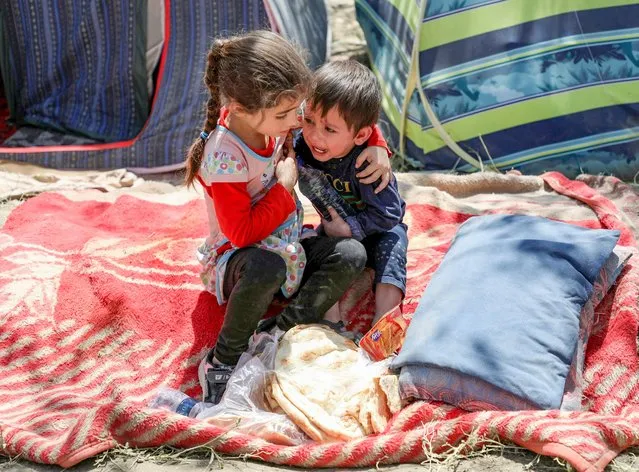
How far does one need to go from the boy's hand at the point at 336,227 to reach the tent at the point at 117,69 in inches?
61.6

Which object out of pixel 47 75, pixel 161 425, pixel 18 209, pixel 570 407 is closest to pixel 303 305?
pixel 161 425

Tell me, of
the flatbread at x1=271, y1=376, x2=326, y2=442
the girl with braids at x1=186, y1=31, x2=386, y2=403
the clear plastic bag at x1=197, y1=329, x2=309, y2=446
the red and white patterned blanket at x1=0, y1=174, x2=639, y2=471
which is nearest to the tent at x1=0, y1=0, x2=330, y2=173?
the red and white patterned blanket at x1=0, y1=174, x2=639, y2=471

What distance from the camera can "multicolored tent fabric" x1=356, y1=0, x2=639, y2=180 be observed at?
380 centimetres

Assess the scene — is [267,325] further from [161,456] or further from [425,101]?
[425,101]

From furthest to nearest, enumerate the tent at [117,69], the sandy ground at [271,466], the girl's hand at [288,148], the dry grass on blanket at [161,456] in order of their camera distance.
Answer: the tent at [117,69], the girl's hand at [288,148], the dry grass on blanket at [161,456], the sandy ground at [271,466]

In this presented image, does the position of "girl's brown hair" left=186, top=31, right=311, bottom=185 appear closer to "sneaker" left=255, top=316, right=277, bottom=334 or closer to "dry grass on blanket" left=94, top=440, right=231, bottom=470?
"sneaker" left=255, top=316, right=277, bottom=334

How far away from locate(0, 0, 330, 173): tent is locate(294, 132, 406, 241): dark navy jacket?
152 centimetres

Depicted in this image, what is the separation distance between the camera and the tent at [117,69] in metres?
4.43

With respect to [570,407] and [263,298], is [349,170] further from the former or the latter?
[570,407]

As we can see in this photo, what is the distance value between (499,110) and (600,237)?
1211 millimetres

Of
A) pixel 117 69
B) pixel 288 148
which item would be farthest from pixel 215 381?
pixel 117 69

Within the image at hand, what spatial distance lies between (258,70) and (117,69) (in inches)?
89.4

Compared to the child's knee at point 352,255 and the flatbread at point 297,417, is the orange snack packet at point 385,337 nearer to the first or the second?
the child's knee at point 352,255

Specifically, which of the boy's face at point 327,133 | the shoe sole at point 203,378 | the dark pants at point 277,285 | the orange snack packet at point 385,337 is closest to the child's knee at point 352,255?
the dark pants at point 277,285
